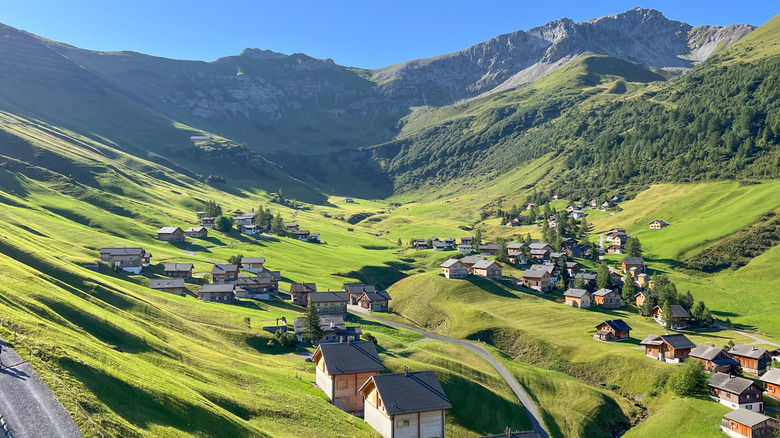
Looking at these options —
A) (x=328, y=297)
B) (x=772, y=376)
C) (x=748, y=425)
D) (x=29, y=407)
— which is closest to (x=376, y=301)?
(x=328, y=297)

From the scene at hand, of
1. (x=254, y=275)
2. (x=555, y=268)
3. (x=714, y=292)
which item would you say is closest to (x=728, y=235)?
(x=714, y=292)

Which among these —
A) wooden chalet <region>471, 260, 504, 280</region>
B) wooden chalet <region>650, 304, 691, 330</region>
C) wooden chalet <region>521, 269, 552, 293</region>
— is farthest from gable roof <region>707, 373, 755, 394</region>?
wooden chalet <region>471, 260, 504, 280</region>

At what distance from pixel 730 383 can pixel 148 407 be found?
84.7m

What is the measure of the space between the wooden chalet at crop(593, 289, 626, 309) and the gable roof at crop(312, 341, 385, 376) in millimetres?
95078

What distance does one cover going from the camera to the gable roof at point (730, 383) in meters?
75.9

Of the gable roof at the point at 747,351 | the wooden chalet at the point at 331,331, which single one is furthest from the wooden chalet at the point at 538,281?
the wooden chalet at the point at 331,331

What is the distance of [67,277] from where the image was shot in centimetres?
8300

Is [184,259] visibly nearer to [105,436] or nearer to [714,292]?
[105,436]

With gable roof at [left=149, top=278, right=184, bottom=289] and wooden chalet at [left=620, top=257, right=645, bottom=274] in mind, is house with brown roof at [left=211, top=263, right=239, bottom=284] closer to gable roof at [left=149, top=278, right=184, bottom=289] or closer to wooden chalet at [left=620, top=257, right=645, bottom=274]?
gable roof at [left=149, top=278, right=184, bottom=289]

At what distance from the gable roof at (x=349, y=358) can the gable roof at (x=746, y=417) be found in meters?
50.8

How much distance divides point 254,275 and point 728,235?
160 meters

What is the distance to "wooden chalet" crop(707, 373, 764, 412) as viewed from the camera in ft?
248

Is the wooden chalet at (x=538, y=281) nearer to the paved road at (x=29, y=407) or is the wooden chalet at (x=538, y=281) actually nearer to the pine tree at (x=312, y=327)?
the pine tree at (x=312, y=327)

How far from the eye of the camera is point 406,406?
5512cm
